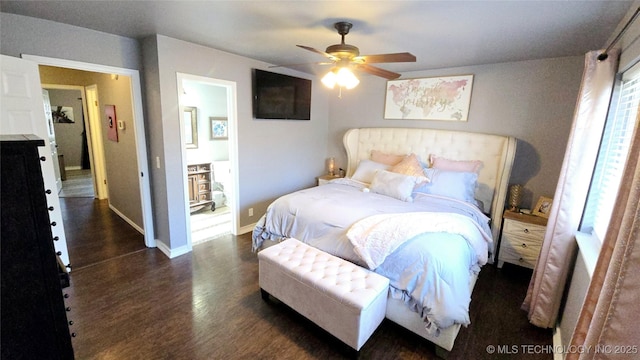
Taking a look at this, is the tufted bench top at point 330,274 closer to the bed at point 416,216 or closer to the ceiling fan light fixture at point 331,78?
the bed at point 416,216

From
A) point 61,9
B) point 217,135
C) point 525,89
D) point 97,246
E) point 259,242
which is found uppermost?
point 61,9

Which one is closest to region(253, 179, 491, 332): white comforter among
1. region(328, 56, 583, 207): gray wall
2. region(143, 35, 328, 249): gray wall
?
region(328, 56, 583, 207): gray wall

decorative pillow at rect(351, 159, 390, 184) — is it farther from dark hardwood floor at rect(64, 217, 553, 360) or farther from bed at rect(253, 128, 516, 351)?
dark hardwood floor at rect(64, 217, 553, 360)

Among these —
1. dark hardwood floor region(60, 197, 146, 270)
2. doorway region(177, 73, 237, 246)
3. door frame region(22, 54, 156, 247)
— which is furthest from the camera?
doorway region(177, 73, 237, 246)

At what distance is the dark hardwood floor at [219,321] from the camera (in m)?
1.91

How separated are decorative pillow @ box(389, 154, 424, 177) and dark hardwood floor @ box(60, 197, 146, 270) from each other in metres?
3.31

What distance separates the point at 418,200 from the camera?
3.03m

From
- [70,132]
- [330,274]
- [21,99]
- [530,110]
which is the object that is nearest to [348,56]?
[330,274]

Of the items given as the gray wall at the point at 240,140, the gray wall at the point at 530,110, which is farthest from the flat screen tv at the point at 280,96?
the gray wall at the point at 530,110

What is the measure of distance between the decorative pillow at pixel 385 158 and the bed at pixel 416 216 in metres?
0.01

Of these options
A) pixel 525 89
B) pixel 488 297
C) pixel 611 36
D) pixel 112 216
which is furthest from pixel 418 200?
pixel 112 216

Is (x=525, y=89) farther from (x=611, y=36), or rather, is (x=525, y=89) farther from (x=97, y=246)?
(x=97, y=246)

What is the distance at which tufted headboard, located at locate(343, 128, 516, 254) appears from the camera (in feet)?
10.3

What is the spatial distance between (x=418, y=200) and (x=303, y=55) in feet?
6.91
